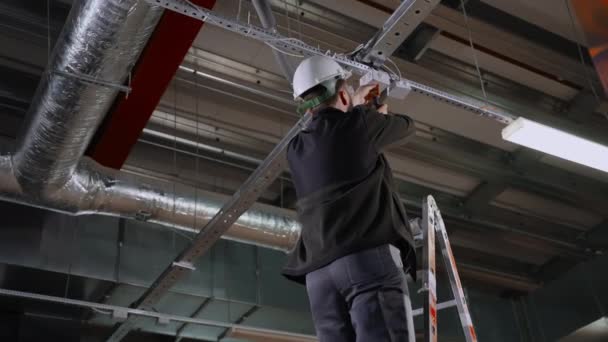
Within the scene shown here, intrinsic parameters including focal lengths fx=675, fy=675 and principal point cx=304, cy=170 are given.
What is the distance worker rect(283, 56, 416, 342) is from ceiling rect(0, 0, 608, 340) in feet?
6.58

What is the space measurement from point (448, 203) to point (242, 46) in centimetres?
294

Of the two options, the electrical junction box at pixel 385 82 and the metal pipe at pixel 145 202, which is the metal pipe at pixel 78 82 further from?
the electrical junction box at pixel 385 82

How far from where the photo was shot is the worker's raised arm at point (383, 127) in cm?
217

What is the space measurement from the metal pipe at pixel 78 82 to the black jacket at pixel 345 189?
4.94 feet

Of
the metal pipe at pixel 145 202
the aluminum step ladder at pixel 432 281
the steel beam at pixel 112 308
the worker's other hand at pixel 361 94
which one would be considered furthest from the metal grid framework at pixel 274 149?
the aluminum step ladder at pixel 432 281

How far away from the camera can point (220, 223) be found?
4492mm

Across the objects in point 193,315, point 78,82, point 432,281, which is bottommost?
point 432,281

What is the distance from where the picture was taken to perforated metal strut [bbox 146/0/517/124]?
3062 millimetres

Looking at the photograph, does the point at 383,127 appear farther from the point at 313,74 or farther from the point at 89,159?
the point at 89,159

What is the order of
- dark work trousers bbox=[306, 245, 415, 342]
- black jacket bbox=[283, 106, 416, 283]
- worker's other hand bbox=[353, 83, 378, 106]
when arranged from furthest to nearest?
1. worker's other hand bbox=[353, 83, 378, 106]
2. black jacket bbox=[283, 106, 416, 283]
3. dark work trousers bbox=[306, 245, 415, 342]

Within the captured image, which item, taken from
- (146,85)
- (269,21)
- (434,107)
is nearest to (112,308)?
(146,85)

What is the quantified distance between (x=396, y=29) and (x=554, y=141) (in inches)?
38.1

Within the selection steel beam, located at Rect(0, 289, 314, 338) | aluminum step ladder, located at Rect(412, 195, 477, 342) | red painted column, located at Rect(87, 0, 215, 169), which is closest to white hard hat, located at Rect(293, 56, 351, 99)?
aluminum step ladder, located at Rect(412, 195, 477, 342)

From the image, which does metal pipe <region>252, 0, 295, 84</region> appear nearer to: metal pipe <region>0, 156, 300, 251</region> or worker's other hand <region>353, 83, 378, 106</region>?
worker's other hand <region>353, 83, 378, 106</region>
